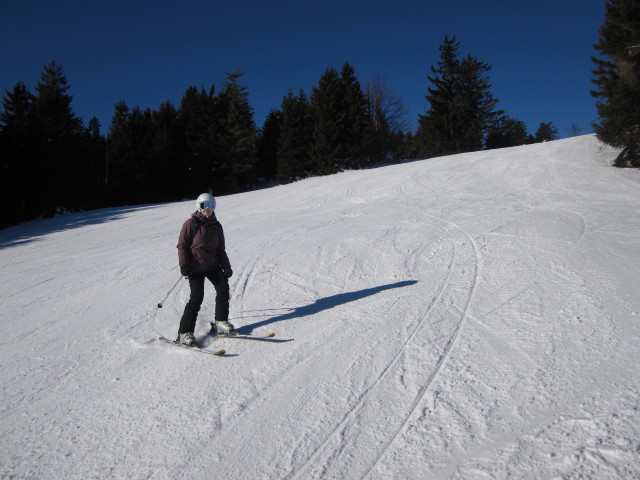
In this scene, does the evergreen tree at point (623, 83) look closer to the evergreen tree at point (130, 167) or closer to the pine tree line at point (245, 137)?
the pine tree line at point (245, 137)

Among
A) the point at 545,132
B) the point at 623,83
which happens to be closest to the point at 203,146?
the point at 623,83

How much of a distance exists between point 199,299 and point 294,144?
115 feet

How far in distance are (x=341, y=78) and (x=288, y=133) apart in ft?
26.1

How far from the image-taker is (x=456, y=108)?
39.3 m

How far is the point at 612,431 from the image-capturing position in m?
2.58

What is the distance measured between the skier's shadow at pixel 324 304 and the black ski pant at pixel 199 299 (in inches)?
16.2

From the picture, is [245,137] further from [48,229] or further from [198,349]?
[198,349]

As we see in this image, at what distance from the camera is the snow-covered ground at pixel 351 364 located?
2.63 metres

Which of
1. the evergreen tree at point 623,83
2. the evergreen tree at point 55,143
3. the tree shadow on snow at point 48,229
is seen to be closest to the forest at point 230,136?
the evergreen tree at point 55,143

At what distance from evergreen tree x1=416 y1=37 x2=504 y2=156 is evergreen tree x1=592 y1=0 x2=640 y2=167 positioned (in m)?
22.5

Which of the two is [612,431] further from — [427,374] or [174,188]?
[174,188]

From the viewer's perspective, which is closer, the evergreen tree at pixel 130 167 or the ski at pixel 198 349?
the ski at pixel 198 349

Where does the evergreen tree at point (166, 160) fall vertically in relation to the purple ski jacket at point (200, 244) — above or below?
above

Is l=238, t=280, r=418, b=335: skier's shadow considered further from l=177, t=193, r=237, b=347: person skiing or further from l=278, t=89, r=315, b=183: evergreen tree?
l=278, t=89, r=315, b=183: evergreen tree
